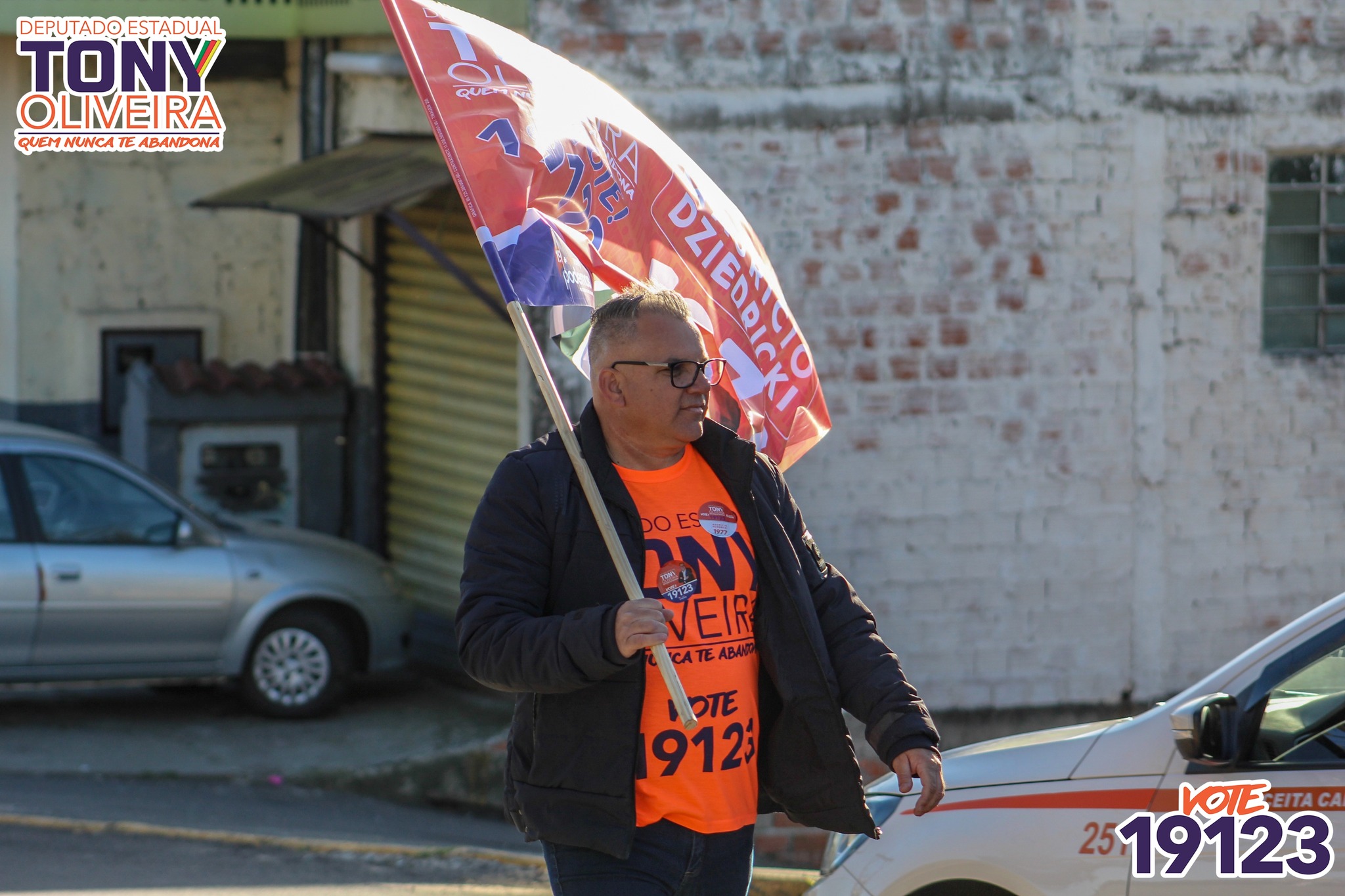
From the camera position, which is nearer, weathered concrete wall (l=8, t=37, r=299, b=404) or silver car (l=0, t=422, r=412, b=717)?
silver car (l=0, t=422, r=412, b=717)

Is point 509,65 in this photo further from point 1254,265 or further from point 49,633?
point 49,633

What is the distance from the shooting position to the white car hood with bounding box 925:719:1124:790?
14.0ft

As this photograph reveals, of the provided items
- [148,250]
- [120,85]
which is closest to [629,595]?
[120,85]

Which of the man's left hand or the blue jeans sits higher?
the man's left hand

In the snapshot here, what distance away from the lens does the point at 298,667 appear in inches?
357

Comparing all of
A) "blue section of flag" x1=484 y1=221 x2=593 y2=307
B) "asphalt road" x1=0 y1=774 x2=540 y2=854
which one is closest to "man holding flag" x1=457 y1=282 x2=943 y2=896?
"blue section of flag" x1=484 y1=221 x2=593 y2=307

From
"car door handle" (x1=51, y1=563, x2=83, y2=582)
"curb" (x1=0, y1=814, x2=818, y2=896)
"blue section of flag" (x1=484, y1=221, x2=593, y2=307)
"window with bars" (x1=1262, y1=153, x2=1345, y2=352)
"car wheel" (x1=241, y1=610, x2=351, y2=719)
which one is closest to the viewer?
"blue section of flag" (x1=484, y1=221, x2=593, y2=307)

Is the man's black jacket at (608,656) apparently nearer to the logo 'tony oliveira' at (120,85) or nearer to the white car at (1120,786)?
the white car at (1120,786)

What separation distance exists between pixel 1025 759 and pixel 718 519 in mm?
1398

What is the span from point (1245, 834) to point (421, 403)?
7.40 metres

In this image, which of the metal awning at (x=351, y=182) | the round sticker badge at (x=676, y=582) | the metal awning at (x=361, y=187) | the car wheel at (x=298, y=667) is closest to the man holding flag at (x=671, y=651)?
the round sticker badge at (x=676, y=582)

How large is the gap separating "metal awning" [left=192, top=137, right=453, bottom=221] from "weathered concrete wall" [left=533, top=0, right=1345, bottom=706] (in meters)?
1.85

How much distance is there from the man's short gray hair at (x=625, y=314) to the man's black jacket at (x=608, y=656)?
0.58 feet

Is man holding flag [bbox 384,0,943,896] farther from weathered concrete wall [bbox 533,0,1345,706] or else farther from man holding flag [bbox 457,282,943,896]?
weathered concrete wall [bbox 533,0,1345,706]
